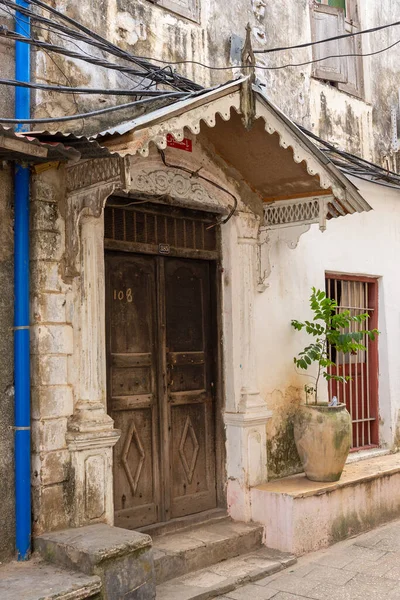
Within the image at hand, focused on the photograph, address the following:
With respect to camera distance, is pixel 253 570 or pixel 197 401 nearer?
pixel 253 570

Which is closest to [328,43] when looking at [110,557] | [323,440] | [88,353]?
[323,440]

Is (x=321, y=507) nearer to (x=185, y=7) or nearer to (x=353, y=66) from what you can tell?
(x=185, y=7)

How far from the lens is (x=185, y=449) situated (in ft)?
21.2

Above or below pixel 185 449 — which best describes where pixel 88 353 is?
above

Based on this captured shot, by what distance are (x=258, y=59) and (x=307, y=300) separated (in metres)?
2.56

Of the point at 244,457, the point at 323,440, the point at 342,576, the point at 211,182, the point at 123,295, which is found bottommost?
the point at 342,576

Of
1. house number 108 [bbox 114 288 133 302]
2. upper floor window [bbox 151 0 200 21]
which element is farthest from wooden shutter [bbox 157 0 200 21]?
house number 108 [bbox 114 288 133 302]

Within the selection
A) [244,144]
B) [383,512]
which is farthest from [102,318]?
[383,512]

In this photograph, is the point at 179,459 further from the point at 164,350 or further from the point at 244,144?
the point at 244,144

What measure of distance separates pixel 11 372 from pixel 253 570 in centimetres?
259

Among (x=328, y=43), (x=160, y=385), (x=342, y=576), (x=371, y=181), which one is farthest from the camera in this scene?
(x=371, y=181)

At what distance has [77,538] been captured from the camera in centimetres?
484

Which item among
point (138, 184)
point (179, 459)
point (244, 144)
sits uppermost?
point (244, 144)

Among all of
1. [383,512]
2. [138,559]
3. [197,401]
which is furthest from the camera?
[383,512]
